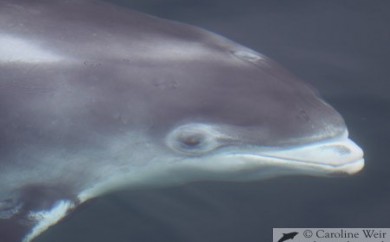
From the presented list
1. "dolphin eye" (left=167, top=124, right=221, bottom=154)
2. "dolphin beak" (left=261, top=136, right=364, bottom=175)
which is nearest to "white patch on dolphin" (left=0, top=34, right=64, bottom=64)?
"dolphin eye" (left=167, top=124, right=221, bottom=154)

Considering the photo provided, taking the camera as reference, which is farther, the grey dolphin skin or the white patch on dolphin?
the white patch on dolphin

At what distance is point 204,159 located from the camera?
730 centimetres

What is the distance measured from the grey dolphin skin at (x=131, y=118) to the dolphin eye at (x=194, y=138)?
0.03 ft

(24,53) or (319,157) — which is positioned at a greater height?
(24,53)

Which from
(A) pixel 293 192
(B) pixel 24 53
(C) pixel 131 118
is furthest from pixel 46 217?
(A) pixel 293 192

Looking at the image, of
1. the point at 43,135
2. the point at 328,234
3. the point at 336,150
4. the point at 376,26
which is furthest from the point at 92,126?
the point at 376,26

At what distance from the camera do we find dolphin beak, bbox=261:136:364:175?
700 cm

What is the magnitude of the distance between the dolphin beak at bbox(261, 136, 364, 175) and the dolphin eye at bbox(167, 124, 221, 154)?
543mm

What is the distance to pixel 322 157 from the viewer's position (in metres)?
7.01

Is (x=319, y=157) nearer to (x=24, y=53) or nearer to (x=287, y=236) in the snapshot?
(x=287, y=236)

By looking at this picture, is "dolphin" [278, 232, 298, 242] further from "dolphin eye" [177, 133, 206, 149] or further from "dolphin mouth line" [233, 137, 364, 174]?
"dolphin eye" [177, 133, 206, 149]

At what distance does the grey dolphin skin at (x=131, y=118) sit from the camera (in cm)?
700

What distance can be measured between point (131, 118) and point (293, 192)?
2.94 m

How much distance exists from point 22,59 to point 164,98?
1543 mm
